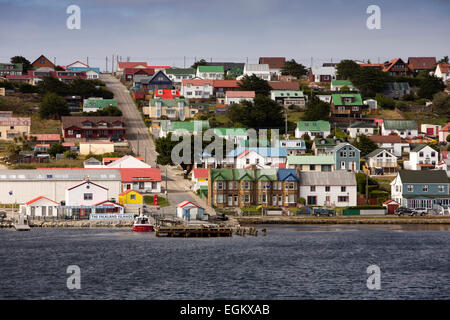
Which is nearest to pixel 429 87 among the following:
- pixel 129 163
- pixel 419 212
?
pixel 419 212

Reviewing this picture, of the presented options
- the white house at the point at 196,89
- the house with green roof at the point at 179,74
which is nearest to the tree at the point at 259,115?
the white house at the point at 196,89

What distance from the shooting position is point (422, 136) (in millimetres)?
Result: 135250

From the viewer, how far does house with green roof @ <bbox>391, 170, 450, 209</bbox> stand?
317 feet

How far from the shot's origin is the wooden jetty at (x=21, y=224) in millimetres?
84000

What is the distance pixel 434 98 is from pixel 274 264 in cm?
9417

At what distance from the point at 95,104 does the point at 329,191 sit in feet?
205

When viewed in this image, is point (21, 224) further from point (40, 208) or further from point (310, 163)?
point (310, 163)

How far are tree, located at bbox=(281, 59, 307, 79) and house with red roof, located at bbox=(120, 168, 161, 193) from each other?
302 ft

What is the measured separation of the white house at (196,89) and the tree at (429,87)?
38903 millimetres

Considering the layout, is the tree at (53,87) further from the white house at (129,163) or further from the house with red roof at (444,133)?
the house with red roof at (444,133)

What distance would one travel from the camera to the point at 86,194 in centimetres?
9100

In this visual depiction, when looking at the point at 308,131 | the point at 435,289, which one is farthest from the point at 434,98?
the point at 435,289

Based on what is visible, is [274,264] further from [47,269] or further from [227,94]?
[227,94]
